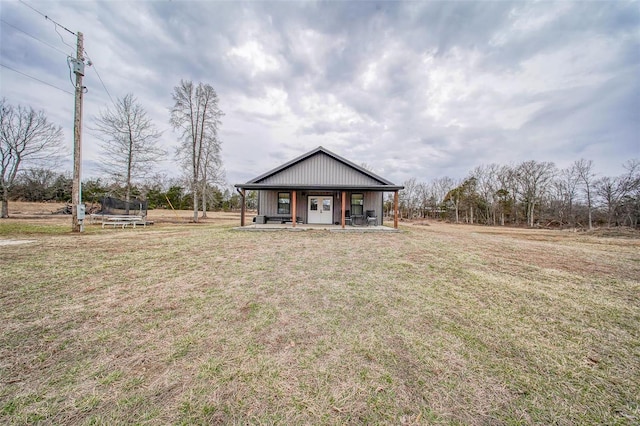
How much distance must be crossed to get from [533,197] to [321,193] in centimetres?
2973

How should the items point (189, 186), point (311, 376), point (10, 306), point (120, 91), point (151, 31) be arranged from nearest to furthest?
point (311, 376)
point (10, 306)
point (151, 31)
point (120, 91)
point (189, 186)

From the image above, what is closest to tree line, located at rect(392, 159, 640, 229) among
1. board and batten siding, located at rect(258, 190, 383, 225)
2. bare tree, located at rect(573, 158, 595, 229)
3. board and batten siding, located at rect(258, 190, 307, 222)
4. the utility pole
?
bare tree, located at rect(573, 158, 595, 229)

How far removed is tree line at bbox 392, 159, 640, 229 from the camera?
21281mm

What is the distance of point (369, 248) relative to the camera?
748 centimetres

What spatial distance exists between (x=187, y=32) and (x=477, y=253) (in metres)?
16.4

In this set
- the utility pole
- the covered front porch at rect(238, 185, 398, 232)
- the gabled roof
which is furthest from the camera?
the covered front porch at rect(238, 185, 398, 232)

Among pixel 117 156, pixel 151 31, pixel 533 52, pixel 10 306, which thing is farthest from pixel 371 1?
pixel 117 156

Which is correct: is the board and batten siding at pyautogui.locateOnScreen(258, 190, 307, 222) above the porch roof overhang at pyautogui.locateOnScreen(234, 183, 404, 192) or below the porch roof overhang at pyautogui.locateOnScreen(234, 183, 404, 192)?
below

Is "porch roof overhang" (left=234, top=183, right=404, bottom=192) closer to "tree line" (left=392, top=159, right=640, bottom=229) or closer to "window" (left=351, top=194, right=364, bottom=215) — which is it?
"window" (left=351, top=194, right=364, bottom=215)

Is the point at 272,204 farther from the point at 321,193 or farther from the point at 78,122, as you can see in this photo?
the point at 78,122

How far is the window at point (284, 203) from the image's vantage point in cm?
1457

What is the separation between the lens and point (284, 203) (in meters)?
14.6

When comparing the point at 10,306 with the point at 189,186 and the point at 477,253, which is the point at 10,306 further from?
the point at 189,186

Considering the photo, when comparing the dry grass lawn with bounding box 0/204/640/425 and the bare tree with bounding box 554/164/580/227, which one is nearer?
the dry grass lawn with bounding box 0/204/640/425
